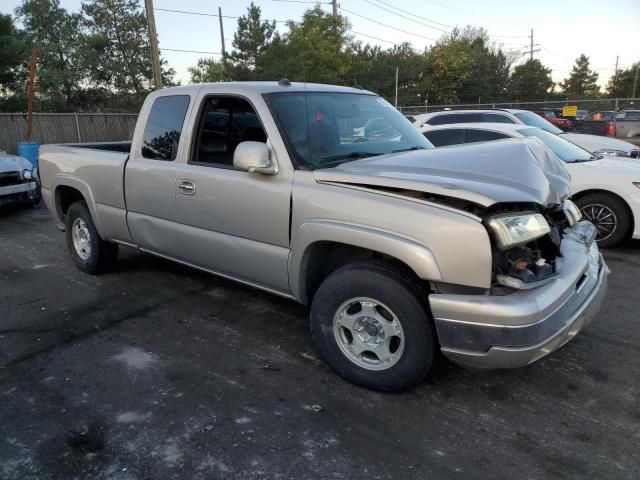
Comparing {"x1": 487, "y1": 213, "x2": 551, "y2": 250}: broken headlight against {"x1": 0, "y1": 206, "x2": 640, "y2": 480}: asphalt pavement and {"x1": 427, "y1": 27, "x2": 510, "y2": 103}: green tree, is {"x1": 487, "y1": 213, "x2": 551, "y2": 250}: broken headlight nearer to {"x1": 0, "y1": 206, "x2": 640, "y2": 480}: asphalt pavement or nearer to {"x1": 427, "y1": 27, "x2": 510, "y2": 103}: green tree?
{"x1": 0, "y1": 206, "x2": 640, "y2": 480}: asphalt pavement

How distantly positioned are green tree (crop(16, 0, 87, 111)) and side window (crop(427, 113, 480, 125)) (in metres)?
37.6

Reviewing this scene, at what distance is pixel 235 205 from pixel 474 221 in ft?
5.86

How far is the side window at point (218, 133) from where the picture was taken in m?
3.92

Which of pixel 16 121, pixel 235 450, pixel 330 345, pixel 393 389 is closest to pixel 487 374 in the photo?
Answer: pixel 393 389

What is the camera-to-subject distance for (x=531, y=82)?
203 ft

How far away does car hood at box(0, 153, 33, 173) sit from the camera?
8489 millimetres

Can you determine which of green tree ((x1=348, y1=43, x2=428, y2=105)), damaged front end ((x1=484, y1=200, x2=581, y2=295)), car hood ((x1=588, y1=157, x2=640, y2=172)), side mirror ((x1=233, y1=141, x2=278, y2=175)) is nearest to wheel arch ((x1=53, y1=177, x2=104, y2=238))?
side mirror ((x1=233, y1=141, x2=278, y2=175))

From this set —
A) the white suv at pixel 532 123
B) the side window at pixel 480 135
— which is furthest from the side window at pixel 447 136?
the white suv at pixel 532 123

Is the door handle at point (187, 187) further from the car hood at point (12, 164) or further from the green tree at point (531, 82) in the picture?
the green tree at point (531, 82)

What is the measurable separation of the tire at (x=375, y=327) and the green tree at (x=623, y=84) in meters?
87.4

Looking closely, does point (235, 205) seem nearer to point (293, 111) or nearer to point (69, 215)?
point (293, 111)

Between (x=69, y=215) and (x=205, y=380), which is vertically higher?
(x=69, y=215)

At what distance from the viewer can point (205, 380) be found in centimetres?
325

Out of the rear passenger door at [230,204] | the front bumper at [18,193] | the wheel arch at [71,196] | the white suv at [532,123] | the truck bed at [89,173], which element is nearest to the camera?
the rear passenger door at [230,204]
